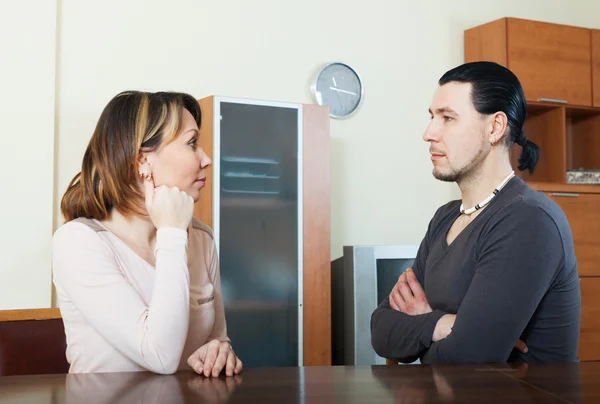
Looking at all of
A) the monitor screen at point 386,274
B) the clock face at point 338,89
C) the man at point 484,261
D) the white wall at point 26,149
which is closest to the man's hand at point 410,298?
the man at point 484,261

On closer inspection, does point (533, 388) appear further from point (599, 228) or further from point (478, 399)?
point (599, 228)

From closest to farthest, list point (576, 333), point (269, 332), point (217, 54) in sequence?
point (576, 333), point (269, 332), point (217, 54)

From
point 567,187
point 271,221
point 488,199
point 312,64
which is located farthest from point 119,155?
point 567,187

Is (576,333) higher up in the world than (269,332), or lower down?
higher up

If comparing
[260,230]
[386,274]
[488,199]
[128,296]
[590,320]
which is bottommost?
[590,320]

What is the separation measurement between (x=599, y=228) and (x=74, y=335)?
3567 millimetres

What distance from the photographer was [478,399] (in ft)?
3.15

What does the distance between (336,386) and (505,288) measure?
70cm

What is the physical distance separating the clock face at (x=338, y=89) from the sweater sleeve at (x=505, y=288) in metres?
2.66

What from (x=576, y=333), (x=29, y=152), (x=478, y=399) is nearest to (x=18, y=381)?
(x=478, y=399)

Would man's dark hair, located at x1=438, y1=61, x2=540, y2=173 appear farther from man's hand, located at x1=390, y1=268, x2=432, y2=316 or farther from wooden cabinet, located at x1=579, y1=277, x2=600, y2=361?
wooden cabinet, located at x1=579, y1=277, x2=600, y2=361

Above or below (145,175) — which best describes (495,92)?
above

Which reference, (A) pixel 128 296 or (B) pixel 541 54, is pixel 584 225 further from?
(A) pixel 128 296

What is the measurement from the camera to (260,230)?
145 inches
